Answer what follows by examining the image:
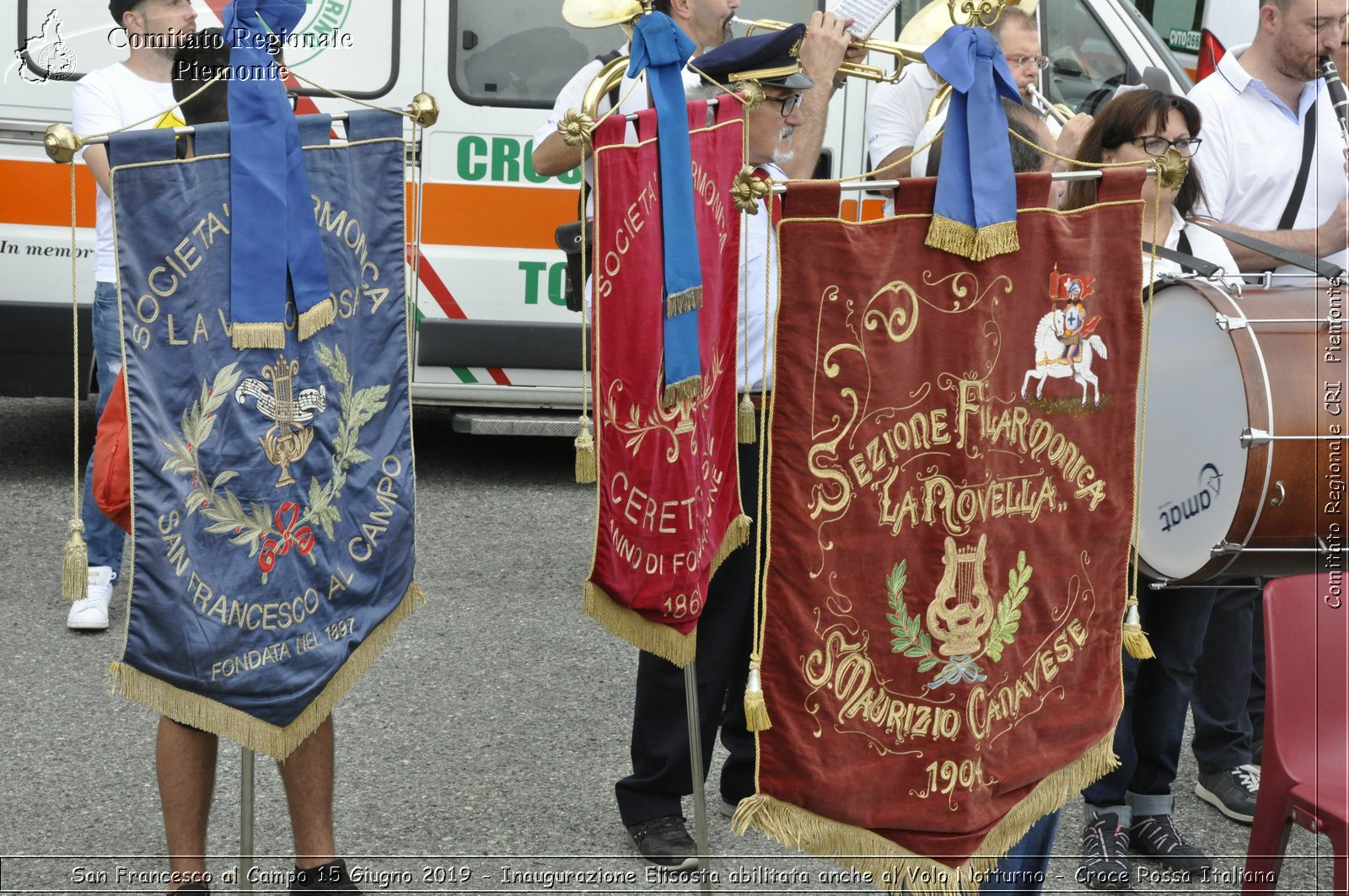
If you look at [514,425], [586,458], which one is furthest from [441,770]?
[514,425]

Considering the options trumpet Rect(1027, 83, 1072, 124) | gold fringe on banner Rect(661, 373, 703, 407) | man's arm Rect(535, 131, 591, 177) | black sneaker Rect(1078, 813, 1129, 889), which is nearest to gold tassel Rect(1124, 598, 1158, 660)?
black sneaker Rect(1078, 813, 1129, 889)

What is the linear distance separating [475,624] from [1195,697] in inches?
93.3

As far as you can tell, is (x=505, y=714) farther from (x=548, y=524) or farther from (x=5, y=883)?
(x=548, y=524)

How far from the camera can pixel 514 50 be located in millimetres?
6199

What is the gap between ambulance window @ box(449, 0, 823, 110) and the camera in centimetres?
617

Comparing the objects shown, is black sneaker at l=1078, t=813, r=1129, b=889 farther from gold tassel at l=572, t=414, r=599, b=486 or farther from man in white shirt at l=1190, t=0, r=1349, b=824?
gold tassel at l=572, t=414, r=599, b=486


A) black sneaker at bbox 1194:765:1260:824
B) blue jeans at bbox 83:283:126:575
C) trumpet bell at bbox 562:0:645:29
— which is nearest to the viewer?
trumpet bell at bbox 562:0:645:29

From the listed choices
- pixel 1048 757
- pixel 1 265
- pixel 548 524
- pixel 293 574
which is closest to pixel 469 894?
pixel 293 574

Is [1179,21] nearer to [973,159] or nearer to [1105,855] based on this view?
[1105,855]

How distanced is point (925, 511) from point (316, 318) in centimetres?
118

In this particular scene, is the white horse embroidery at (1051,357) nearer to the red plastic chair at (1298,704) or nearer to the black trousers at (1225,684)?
the red plastic chair at (1298,704)

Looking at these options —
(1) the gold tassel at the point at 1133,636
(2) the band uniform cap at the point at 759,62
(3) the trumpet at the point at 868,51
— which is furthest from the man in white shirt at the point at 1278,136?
(1) the gold tassel at the point at 1133,636

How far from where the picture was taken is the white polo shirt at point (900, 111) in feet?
15.5

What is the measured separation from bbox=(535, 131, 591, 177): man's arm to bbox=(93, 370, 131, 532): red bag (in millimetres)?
1177
